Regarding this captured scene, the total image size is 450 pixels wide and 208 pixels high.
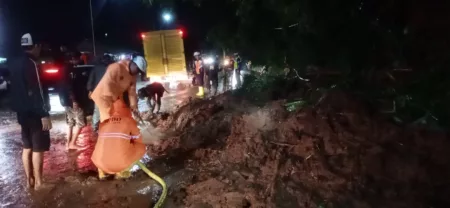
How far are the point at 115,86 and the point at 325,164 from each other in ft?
8.68

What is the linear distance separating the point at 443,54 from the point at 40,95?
5.18 m

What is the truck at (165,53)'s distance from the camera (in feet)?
64.5

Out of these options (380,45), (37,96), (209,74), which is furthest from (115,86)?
(209,74)

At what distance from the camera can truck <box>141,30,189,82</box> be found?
1967 centimetres

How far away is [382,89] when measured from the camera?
6.28m

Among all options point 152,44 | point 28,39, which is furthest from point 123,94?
point 152,44

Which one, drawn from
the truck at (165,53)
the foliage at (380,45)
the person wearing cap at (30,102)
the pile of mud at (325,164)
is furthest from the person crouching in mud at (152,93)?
the truck at (165,53)

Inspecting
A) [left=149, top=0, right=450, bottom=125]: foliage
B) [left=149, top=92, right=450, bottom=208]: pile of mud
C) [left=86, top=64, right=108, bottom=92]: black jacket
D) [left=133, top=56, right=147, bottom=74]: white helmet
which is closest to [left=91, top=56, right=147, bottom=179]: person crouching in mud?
[left=133, top=56, right=147, bottom=74]: white helmet

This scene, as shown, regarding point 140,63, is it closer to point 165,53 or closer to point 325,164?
point 325,164

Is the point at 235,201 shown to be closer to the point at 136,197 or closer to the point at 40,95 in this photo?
the point at 136,197

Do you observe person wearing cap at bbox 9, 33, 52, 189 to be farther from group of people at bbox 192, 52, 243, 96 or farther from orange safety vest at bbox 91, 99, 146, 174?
group of people at bbox 192, 52, 243, 96

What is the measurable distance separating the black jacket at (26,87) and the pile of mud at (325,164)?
192 centimetres

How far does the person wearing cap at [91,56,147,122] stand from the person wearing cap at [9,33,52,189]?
637 millimetres

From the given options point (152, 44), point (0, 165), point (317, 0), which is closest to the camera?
point (317, 0)
